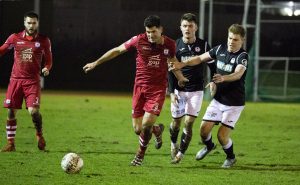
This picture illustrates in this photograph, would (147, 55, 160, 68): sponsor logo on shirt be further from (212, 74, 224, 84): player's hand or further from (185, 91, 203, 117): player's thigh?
(212, 74, 224, 84): player's hand

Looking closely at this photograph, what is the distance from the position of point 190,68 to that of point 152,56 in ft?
3.65

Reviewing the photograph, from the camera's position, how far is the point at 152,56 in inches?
444

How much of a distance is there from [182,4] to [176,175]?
28754 mm

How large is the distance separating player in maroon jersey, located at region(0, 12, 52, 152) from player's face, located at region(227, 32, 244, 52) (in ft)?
11.0

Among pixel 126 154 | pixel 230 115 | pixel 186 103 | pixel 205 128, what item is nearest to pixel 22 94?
pixel 126 154

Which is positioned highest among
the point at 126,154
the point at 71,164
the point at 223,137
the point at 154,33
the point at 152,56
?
the point at 154,33

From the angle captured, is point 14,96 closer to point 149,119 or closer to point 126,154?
point 126,154

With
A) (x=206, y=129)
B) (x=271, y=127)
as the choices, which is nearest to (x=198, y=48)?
(x=206, y=129)

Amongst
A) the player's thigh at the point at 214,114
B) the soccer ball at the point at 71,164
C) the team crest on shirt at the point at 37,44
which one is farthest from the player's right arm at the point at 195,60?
the team crest on shirt at the point at 37,44

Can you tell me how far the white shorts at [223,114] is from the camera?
11.4 meters

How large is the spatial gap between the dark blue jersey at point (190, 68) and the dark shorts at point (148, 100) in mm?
785

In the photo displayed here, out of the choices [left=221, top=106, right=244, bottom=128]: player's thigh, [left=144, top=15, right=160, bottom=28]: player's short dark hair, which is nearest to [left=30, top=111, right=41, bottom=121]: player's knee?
[left=144, top=15, right=160, bottom=28]: player's short dark hair

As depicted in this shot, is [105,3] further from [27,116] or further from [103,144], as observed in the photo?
[103,144]

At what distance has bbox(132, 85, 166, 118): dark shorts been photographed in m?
A: 11.2
